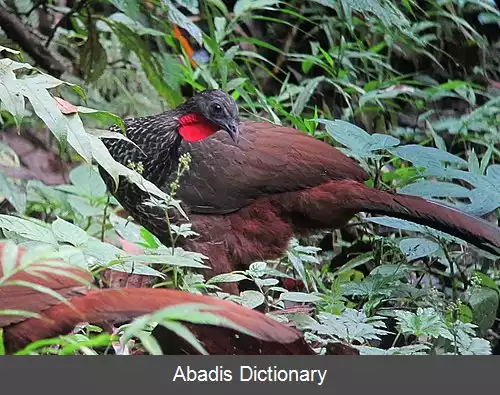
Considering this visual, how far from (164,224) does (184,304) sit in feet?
4.94

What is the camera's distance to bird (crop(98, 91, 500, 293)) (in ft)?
9.78

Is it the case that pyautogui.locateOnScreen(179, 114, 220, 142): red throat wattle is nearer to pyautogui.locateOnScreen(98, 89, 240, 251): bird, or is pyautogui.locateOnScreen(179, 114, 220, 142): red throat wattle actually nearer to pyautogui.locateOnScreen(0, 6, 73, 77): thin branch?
pyautogui.locateOnScreen(98, 89, 240, 251): bird

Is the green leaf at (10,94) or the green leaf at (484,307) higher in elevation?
the green leaf at (10,94)

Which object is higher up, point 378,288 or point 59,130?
point 59,130

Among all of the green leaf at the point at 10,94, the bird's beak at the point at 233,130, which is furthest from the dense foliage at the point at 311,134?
the bird's beak at the point at 233,130

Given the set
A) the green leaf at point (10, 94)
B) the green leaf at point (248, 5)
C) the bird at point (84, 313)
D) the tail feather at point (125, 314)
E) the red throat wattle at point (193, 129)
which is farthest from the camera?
the green leaf at point (248, 5)

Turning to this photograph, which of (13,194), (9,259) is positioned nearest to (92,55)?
(13,194)

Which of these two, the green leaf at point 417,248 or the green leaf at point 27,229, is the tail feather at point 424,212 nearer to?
the green leaf at point 417,248

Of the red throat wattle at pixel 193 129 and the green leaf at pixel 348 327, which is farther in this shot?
the red throat wattle at pixel 193 129

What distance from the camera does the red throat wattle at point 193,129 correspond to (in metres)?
3.16

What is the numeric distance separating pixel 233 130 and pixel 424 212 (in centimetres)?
68

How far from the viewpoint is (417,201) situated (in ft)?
8.85
